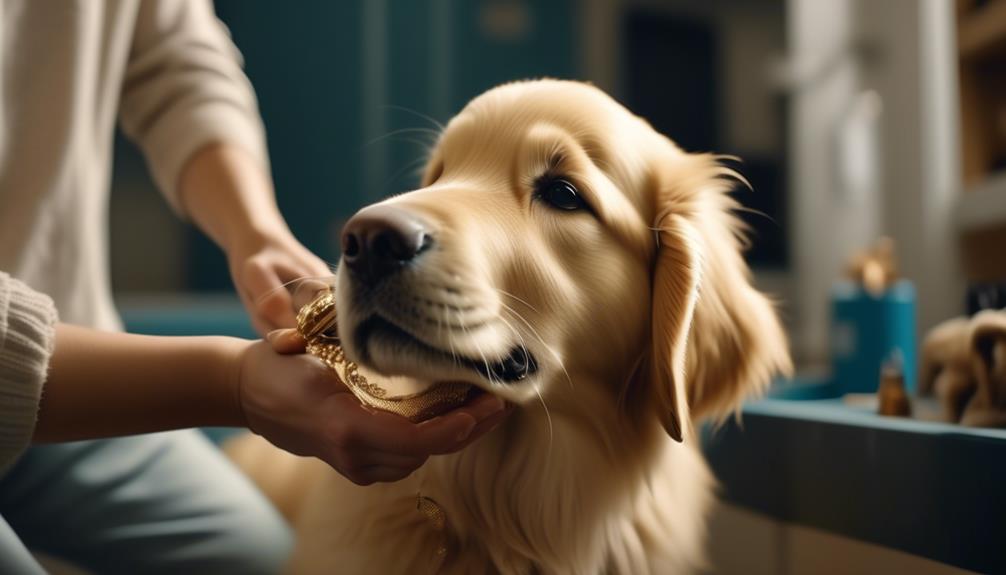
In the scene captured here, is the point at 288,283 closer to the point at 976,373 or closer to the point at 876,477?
the point at 876,477

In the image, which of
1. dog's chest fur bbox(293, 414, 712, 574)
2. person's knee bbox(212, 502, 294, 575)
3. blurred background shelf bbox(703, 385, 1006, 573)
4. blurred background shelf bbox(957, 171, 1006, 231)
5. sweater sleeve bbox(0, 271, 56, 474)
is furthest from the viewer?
blurred background shelf bbox(957, 171, 1006, 231)

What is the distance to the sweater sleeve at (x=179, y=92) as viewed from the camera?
1.23m

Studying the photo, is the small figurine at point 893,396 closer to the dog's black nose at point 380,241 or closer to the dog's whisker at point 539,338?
the dog's whisker at point 539,338

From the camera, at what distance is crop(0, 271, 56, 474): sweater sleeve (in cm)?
67

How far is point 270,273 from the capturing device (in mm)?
1005

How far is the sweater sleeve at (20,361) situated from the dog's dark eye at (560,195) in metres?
0.52

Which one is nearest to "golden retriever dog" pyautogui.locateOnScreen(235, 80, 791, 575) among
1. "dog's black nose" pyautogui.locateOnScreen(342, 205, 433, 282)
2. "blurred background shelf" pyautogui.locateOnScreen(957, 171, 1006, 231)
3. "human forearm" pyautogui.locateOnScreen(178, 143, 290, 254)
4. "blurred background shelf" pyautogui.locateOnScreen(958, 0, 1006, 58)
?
"dog's black nose" pyautogui.locateOnScreen(342, 205, 433, 282)

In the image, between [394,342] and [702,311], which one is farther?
[702,311]

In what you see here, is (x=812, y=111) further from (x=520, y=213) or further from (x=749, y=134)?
(x=520, y=213)

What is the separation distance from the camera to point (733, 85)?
2.94 meters

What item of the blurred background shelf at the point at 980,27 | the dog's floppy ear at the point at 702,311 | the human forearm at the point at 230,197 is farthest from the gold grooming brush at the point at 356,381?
the blurred background shelf at the point at 980,27

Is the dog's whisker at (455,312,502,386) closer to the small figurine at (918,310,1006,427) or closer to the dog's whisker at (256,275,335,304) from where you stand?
the dog's whisker at (256,275,335,304)

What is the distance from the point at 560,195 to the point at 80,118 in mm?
697

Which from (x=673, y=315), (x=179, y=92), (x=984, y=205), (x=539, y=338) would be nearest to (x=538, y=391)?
(x=539, y=338)
